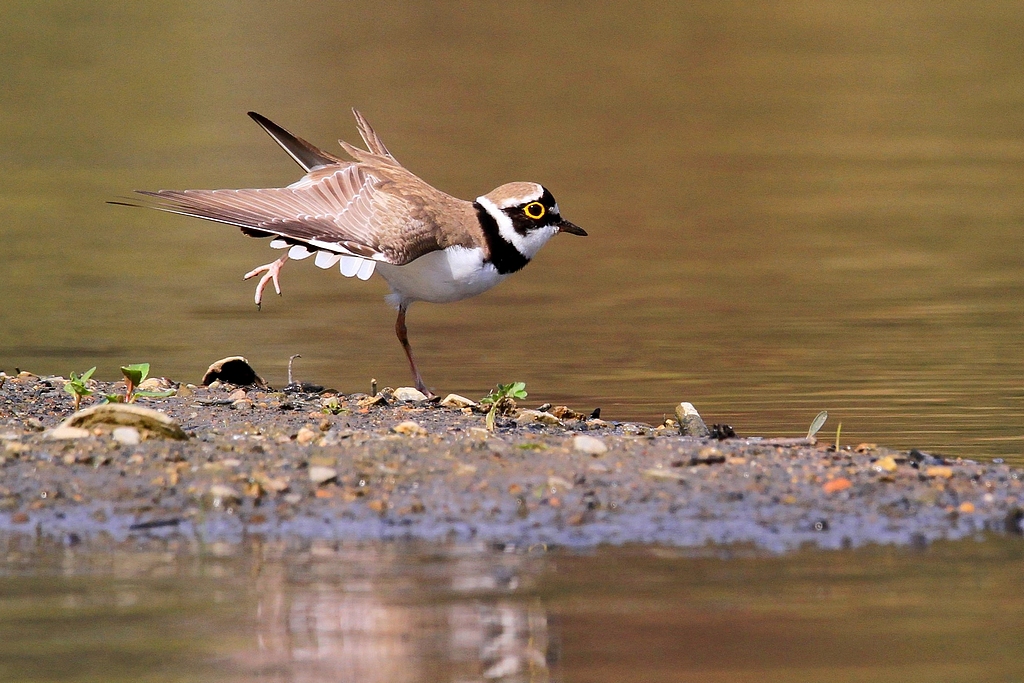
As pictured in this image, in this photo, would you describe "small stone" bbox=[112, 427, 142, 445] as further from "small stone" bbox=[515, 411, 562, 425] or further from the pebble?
the pebble

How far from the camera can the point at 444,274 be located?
968 cm

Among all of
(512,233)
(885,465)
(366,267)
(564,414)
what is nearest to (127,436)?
(366,267)

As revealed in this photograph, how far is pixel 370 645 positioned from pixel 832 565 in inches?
72.5

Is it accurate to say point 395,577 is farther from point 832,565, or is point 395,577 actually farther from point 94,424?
point 94,424

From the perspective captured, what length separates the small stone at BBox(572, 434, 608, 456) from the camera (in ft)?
23.9

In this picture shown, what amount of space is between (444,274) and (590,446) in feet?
8.64

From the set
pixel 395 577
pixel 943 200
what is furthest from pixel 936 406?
pixel 943 200

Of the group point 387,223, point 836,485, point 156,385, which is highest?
point 387,223

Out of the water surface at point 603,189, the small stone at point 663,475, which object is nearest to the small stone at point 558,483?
the small stone at point 663,475

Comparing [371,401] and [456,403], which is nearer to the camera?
[371,401]

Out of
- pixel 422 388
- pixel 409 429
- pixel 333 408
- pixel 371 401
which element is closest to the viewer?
pixel 409 429

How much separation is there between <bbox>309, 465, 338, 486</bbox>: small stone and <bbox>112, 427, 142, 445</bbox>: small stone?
883 millimetres

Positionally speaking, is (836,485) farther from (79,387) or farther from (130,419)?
(79,387)

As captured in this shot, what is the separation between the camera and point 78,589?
5727 mm
